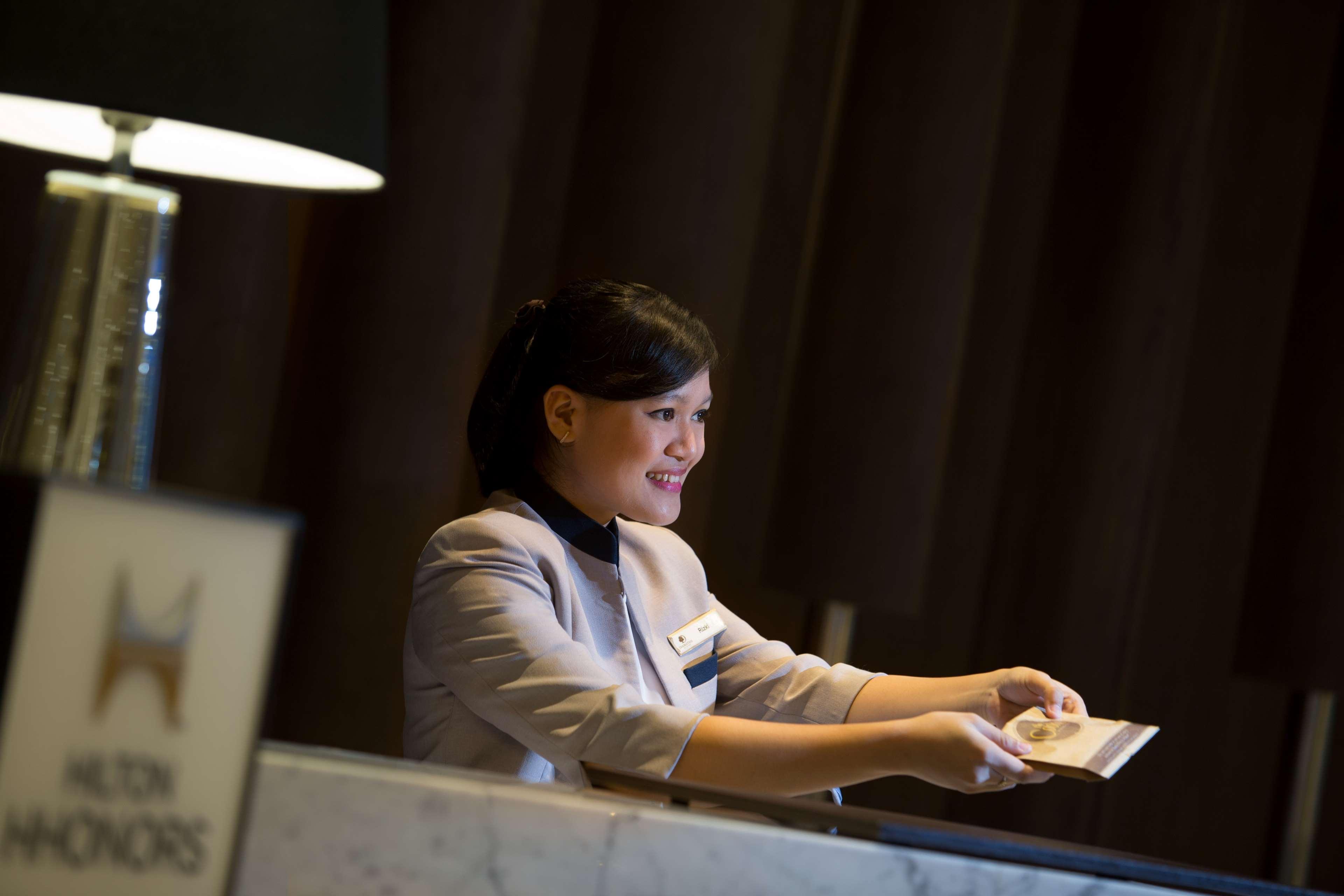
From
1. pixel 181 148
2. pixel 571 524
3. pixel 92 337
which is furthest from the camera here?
pixel 571 524

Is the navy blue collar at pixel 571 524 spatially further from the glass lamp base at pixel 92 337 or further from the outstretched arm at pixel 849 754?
the glass lamp base at pixel 92 337

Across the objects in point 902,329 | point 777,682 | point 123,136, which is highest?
point 902,329

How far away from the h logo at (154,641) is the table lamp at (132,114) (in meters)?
0.49

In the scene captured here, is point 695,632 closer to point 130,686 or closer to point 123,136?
point 123,136

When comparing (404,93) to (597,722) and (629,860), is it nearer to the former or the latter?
(597,722)

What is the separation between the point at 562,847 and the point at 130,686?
0.27 meters

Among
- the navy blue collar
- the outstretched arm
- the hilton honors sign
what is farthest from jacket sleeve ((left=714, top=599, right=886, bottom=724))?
the hilton honors sign

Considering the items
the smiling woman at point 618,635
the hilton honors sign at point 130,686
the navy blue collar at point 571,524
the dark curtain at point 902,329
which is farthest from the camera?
the dark curtain at point 902,329

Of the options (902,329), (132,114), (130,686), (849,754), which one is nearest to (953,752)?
(849,754)

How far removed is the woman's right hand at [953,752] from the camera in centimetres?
101

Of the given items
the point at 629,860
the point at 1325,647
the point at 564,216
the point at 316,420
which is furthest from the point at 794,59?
the point at 629,860

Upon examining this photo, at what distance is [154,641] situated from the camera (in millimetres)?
496

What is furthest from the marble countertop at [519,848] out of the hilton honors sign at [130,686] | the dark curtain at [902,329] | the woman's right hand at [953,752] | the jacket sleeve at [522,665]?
the dark curtain at [902,329]

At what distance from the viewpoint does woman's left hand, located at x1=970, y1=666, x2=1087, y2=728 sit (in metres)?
1.45
